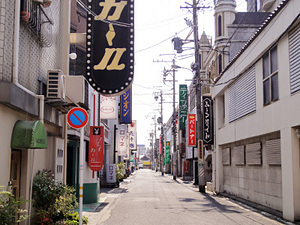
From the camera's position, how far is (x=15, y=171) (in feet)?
27.9

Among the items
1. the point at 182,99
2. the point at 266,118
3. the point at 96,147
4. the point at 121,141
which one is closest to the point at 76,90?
the point at 96,147

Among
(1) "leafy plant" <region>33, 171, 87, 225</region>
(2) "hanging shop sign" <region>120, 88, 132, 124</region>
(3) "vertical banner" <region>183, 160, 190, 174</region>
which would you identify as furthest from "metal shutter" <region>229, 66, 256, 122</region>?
(3) "vertical banner" <region>183, 160, 190, 174</region>

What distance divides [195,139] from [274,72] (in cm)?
2292

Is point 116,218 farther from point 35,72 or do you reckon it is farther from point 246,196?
point 246,196

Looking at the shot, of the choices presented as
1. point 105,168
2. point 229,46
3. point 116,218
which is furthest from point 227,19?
point 116,218

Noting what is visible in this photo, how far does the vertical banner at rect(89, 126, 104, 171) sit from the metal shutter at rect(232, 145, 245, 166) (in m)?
7.16

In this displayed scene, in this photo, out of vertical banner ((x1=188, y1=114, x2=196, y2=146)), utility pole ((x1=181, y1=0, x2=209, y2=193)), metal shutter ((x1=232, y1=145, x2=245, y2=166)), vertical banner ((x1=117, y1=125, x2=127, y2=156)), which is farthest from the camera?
vertical banner ((x1=188, y1=114, x2=196, y2=146))

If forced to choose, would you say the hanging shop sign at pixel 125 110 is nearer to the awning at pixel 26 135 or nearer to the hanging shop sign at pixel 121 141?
the hanging shop sign at pixel 121 141

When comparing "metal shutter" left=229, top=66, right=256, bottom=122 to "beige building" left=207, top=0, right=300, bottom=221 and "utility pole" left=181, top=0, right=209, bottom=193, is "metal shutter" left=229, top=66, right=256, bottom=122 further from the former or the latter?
"utility pole" left=181, top=0, right=209, bottom=193

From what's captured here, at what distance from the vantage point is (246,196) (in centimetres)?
1942

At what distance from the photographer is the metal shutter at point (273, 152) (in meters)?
14.8

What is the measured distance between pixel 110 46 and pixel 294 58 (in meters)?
6.06

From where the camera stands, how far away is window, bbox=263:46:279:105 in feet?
49.9

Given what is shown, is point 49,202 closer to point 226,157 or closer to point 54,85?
point 54,85
